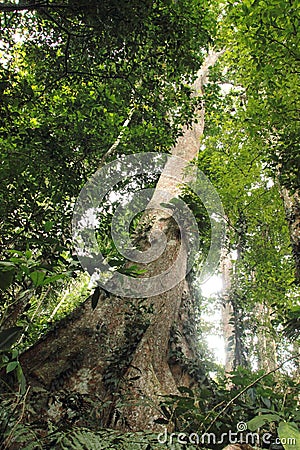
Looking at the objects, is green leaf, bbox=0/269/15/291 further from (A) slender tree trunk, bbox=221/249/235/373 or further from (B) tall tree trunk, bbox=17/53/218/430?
(A) slender tree trunk, bbox=221/249/235/373

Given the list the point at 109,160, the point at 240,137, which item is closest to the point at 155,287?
the point at 109,160

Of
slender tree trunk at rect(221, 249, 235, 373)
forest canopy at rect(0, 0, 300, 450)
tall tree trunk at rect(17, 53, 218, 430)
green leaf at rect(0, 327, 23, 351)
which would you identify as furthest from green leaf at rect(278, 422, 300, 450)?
slender tree trunk at rect(221, 249, 235, 373)

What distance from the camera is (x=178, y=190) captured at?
5977 mm

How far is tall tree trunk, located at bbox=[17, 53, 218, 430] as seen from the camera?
2651 mm

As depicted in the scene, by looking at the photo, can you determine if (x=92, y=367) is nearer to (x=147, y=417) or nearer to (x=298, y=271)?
(x=147, y=417)

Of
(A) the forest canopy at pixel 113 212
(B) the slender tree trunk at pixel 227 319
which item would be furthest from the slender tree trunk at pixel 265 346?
(A) the forest canopy at pixel 113 212

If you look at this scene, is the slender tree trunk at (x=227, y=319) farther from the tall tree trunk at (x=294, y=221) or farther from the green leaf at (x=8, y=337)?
the green leaf at (x=8, y=337)

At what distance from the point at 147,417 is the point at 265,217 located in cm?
561

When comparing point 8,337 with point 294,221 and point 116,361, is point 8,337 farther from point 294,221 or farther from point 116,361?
point 294,221

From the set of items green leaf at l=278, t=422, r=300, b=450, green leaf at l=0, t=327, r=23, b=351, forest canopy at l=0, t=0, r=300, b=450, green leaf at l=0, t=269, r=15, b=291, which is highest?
forest canopy at l=0, t=0, r=300, b=450

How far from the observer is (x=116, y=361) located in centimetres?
321

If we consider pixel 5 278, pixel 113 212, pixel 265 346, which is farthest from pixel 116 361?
pixel 265 346

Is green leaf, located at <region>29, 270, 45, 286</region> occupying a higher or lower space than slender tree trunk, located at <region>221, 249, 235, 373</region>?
lower

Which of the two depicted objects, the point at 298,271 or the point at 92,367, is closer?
the point at 92,367
